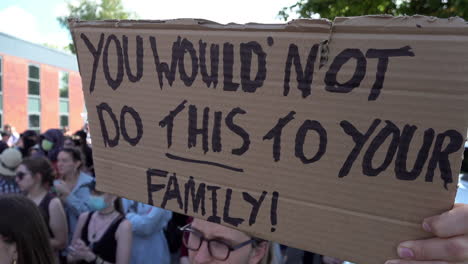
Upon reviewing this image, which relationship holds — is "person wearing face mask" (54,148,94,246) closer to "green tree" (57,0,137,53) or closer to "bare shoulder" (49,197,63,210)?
"bare shoulder" (49,197,63,210)

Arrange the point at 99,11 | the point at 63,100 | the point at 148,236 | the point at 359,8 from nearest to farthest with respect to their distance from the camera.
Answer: the point at 148,236 < the point at 359,8 < the point at 63,100 < the point at 99,11

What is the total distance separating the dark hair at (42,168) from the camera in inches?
140

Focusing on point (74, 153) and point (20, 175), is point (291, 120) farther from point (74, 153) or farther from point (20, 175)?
point (74, 153)

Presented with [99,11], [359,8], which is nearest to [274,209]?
[359,8]

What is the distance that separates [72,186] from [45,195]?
0.90 metres

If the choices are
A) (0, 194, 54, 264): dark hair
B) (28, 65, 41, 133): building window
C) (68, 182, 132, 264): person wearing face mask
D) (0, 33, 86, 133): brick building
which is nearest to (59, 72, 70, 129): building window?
(0, 33, 86, 133): brick building

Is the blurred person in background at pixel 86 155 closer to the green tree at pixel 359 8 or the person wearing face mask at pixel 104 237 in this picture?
the person wearing face mask at pixel 104 237

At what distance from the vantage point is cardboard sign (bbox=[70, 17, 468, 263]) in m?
0.87

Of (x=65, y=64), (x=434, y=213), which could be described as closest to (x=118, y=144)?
(x=434, y=213)

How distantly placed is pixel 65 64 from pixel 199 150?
77.0 feet

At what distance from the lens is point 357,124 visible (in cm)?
93

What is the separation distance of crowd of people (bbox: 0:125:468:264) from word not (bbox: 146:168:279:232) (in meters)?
0.37

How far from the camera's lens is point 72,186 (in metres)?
4.31

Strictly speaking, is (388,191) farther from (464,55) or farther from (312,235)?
(464,55)
